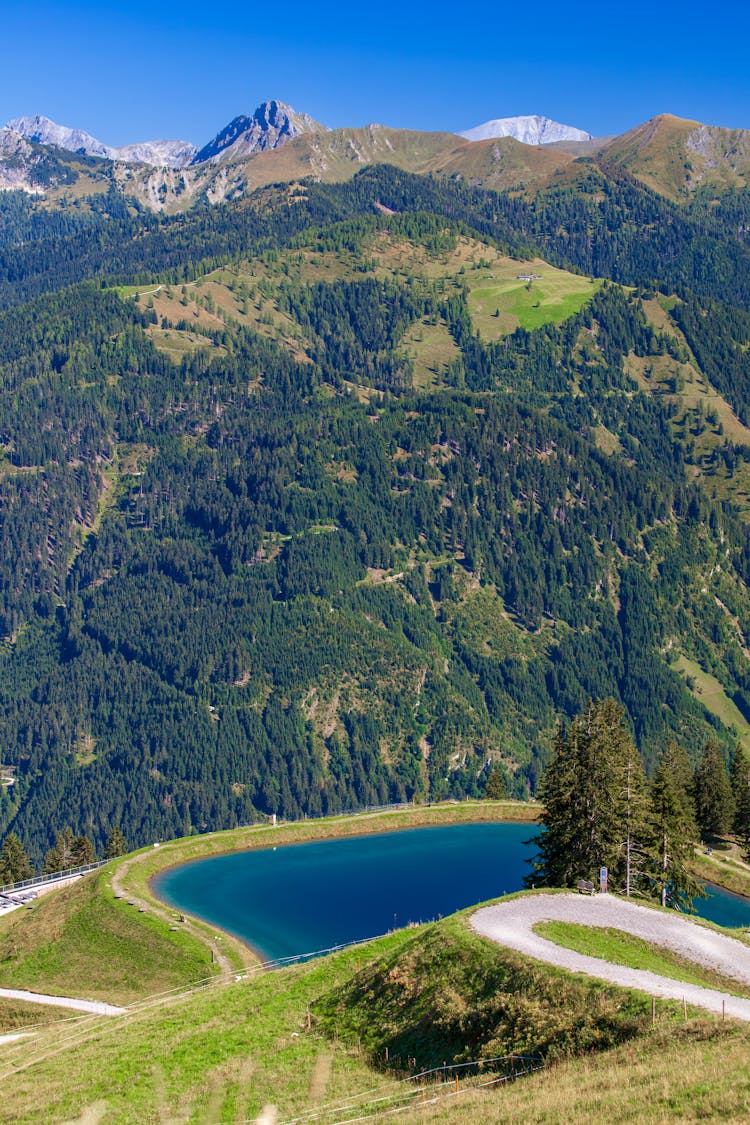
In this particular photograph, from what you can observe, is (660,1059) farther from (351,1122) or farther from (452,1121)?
(351,1122)

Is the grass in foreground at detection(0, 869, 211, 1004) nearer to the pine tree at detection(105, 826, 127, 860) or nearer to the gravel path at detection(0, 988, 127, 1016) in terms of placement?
the gravel path at detection(0, 988, 127, 1016)

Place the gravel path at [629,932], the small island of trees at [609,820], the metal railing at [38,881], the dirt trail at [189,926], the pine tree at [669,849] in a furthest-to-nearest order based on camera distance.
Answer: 1. the metal railing at [38,881]
2. the pine tree at [669,849]
3. the dirt trail at [189,926]
4. the small island of trees at [609,820]
5. the gravel path at [629,932]

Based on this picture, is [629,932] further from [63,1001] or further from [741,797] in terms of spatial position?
[741,797]

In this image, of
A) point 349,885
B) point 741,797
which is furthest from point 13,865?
point 741,797

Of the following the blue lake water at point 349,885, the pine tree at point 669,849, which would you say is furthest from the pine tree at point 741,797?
the pine tree at point 669,849

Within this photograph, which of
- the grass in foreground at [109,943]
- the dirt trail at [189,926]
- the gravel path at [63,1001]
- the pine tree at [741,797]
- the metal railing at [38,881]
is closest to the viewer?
the gravel path at [63,1001]

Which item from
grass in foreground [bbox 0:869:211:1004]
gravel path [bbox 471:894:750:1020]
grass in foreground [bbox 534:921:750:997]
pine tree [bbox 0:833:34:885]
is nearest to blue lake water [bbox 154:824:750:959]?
grass in foreground [bbox 0:869:211:1004]

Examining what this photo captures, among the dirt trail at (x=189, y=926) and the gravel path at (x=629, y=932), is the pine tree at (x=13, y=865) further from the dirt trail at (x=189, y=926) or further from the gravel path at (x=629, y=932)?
the gravel path at (x=629, y=932)
